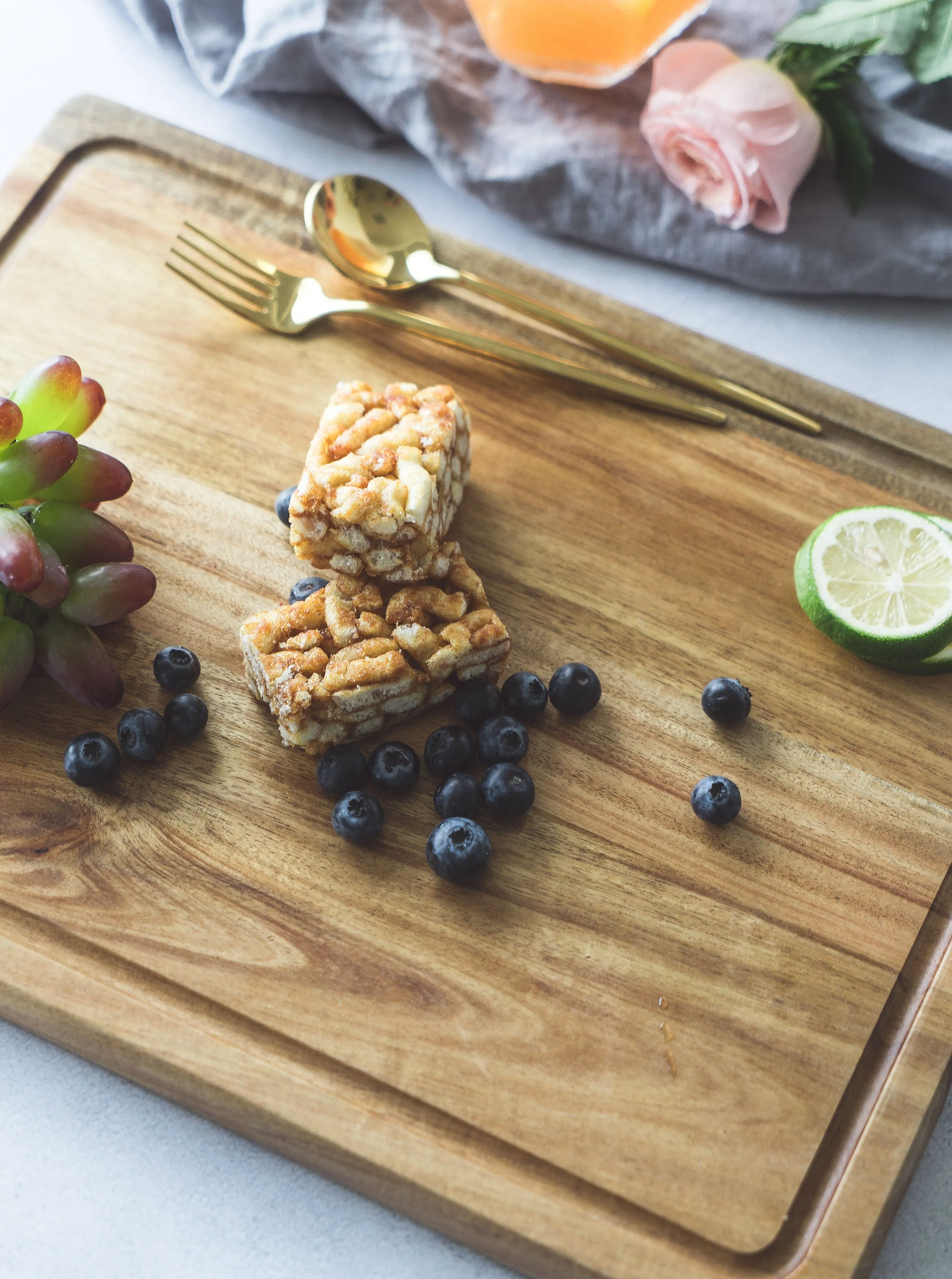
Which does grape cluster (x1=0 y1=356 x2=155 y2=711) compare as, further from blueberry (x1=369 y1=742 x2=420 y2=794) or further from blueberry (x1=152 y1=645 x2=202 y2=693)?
blueberry (x1=369 y1=742 x2=420 y2=794)

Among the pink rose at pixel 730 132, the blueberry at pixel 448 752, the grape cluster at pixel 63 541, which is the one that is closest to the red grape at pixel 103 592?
the grape cluster at pixel 63 541

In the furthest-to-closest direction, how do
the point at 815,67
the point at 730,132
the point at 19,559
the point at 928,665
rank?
the point at 815,67 < the point at 730,132 < the point at 928,665 < the point at 19,559

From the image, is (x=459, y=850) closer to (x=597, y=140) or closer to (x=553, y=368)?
(x=553, y=368)

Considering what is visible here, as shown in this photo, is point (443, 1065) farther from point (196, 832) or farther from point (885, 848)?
point (885, 848)

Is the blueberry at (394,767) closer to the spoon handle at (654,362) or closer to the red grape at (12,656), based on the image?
the red grape at (12,656)

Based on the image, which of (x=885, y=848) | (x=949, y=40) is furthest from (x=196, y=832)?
(x=949, y=40)

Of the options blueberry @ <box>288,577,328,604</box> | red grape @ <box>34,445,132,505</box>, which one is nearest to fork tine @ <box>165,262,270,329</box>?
red grape @ <box>34,445,132,505</box>

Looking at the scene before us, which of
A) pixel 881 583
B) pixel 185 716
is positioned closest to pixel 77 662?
pixel 185 716
